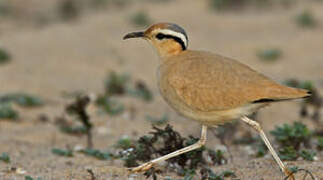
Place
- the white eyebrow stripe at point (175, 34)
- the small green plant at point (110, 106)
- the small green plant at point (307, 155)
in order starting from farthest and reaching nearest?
the small green plant at point (110, 106) < the small green plant at point (307, 155) < the white eyebrow stripe at point (175, 34)

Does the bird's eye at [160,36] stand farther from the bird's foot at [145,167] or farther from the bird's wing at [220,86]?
the bird's foot at [145,167]

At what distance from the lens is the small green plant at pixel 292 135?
578 cm

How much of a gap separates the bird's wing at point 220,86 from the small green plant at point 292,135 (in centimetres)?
118

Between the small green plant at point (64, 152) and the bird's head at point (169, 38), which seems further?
the small green plant at point (64, 152)

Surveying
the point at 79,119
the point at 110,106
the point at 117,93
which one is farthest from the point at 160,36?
the point at 117,93

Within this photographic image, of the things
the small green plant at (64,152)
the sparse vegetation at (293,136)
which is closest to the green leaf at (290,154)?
the sparse vegetation at (293,136)

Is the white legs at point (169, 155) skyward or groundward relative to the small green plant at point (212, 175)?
skyward

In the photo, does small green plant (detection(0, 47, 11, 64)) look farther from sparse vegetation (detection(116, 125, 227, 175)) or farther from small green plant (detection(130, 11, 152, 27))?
sparse vegetation (detection(116, 125, 227, 175))

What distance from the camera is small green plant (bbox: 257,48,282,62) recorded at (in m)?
11.3

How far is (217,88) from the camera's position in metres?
4.67

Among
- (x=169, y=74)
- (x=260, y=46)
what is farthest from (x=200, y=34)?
(x=169, y=74)

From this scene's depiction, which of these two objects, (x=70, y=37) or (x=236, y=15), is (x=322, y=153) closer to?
(x=70, y=37)

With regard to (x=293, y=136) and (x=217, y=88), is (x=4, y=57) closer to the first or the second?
(x=293, y=136)

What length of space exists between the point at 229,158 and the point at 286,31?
7286 millimetres
